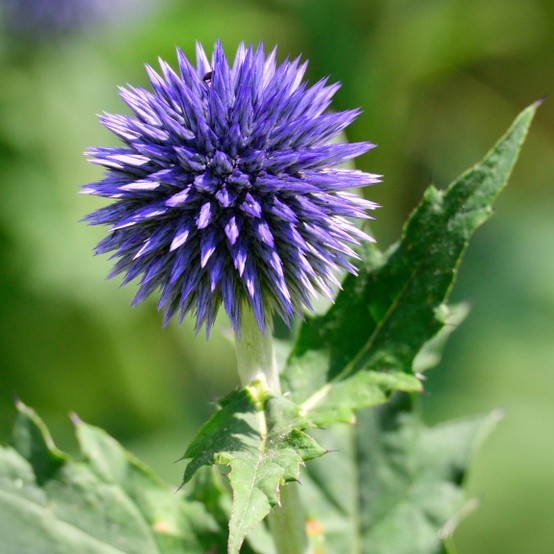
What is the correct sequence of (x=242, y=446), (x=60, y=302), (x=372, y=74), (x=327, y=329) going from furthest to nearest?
(x=372, y=74), (x=60, y=302), (x=327, y=329), (x=242, y=446)

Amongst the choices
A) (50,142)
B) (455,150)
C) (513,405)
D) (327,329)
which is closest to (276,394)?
(327,329)

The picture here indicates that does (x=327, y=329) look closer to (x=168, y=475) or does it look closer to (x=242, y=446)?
(x=242, y=446)

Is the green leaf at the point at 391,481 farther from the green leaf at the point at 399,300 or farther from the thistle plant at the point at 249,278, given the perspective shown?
the green leaf at the point at 399,300

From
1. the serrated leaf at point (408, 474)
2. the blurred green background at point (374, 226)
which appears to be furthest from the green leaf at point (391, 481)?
the blurred green background at point (374, 226)

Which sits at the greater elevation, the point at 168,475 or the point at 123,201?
the point at 123,201

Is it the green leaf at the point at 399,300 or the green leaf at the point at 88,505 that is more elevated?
the green leaf at the point at 399,300
